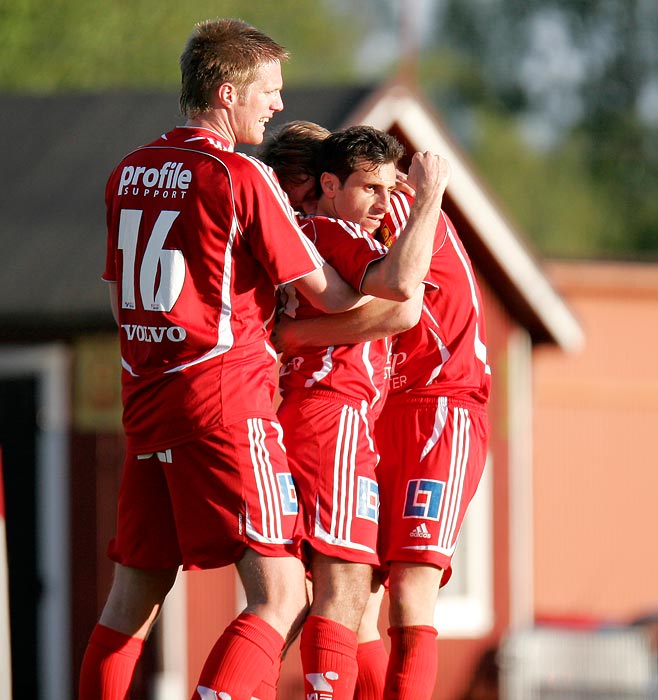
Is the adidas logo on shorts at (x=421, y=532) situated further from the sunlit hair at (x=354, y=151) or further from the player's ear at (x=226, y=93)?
the player's ear at (x=226, y=93)

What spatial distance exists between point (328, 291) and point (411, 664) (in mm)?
1256

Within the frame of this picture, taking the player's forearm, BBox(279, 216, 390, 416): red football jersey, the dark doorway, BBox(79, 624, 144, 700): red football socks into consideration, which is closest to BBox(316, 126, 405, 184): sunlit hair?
BBox(279, 216, 390, 416): red football jersey

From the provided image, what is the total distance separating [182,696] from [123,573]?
25.0 ft

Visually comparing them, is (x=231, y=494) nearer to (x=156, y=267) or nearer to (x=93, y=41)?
(x=156, y=267)

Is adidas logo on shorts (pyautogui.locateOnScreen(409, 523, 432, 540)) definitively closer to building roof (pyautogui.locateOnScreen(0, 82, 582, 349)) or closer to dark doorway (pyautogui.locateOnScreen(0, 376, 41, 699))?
building roof (pyautogui.locateOnScreen(0, 82, 582, 349))

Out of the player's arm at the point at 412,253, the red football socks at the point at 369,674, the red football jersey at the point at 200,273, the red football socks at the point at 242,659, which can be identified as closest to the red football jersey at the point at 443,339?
the player's arm at the point at 412,253

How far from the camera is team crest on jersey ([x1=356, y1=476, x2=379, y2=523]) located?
4.57 meters

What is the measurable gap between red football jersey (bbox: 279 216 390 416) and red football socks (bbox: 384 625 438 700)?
75cm

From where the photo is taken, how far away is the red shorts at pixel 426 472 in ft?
15.7

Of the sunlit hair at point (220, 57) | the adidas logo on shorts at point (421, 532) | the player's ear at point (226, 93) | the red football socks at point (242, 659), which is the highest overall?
the sunlit hair at point (220, 57)

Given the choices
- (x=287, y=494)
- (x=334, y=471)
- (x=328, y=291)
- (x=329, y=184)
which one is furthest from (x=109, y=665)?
(x=329, y=184)

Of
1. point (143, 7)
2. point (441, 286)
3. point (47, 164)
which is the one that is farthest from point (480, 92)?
point (441, 286)

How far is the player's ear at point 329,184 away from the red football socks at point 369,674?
1.50m

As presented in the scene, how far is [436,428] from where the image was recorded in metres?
4.93
